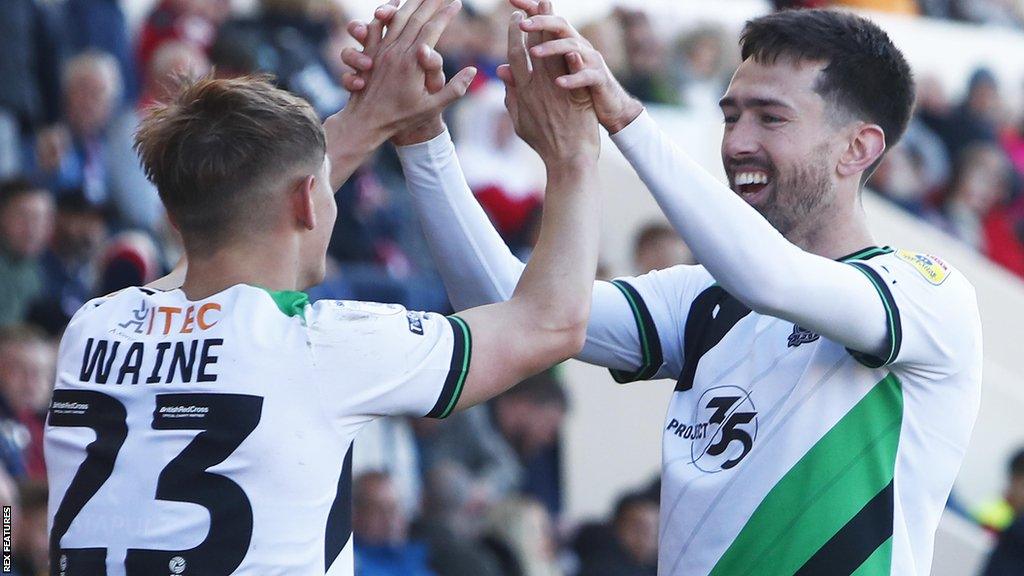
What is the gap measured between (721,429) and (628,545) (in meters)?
4.43

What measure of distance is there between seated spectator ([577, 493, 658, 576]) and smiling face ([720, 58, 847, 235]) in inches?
172

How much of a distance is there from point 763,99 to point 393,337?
121 centimetres

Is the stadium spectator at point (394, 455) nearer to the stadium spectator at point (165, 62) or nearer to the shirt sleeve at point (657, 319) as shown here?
the stadium spectator at point (165, 62)

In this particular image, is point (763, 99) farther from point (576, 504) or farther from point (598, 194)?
point (576, 504)

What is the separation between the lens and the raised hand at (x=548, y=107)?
325cm

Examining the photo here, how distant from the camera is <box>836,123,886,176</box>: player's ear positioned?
3629 mm

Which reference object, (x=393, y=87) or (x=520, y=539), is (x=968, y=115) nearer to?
(x=520, y=539)

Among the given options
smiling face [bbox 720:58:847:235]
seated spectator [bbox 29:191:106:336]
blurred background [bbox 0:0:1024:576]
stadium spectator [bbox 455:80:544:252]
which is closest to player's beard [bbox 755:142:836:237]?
smiling face [bbox 720:58:847:235]

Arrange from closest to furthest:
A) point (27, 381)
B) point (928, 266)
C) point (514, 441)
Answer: point (928, 266)
point (27, 381)
point (514, 441)

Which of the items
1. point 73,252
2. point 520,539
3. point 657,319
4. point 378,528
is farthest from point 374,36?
point 520,539

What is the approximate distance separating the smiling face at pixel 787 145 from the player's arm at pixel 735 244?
347 millimetres

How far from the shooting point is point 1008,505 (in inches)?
341

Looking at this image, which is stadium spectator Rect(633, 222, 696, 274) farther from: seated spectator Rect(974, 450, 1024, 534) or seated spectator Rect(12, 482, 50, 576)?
seated spectator Rect(12, 482, 50, 576)

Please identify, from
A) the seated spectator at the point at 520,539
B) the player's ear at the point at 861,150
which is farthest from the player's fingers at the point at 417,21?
the seated spectator at the point at 520,539
